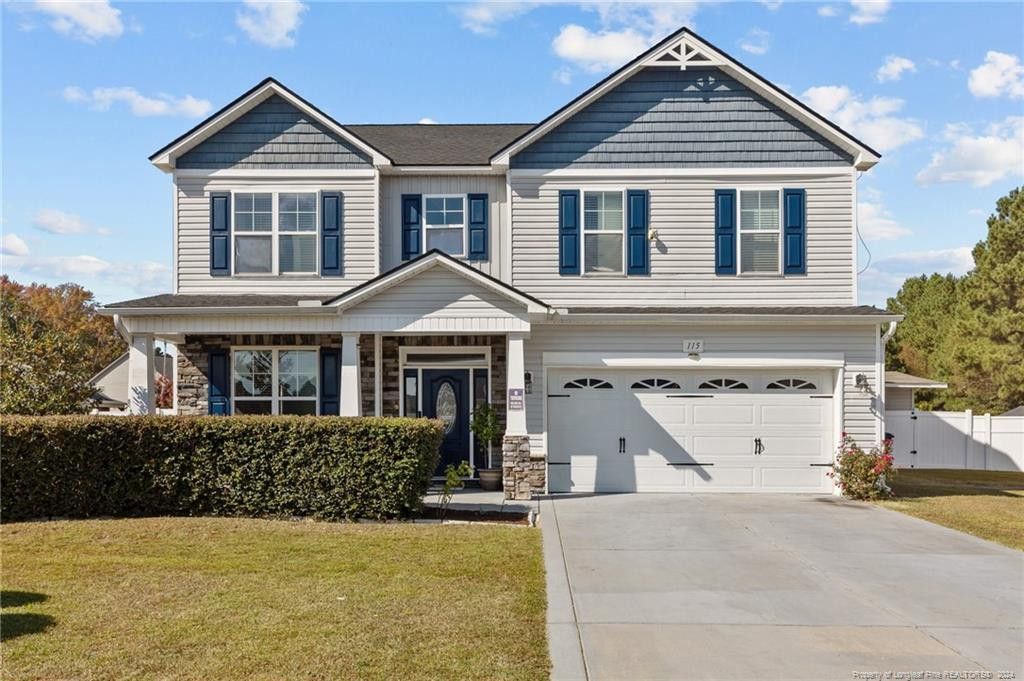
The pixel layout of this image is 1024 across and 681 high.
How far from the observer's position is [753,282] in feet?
50.6

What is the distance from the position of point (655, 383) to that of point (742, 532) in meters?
4.40

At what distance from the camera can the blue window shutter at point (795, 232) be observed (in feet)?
50.5

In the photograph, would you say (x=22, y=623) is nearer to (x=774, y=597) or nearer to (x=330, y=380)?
(x=774, y=597)

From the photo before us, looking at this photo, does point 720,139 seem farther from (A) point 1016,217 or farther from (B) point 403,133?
(A) point 1016,217

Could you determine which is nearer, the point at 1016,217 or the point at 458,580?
the point at 458,580

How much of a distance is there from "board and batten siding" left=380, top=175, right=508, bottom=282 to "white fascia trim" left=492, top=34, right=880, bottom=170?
2.47ft

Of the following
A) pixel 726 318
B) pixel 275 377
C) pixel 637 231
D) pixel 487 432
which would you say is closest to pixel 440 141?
pixel 637 231

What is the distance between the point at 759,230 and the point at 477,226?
5.28 meters

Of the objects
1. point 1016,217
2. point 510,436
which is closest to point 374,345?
point 510,436

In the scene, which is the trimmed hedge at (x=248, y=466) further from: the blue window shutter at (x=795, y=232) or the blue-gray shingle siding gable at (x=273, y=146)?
the blue window shutter at (x=795, y=232)

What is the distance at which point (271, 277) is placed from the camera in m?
15.5

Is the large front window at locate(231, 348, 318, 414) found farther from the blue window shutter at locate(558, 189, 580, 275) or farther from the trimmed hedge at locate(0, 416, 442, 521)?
the blue window shutter at locate(558, 189, 580, 275)

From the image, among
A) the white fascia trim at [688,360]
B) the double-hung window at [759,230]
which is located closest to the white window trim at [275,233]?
the white fascia trim at [688,360]

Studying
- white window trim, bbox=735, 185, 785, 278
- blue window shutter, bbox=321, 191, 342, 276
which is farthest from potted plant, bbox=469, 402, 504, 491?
white window trim, bbox=735, 185, 785, 278
